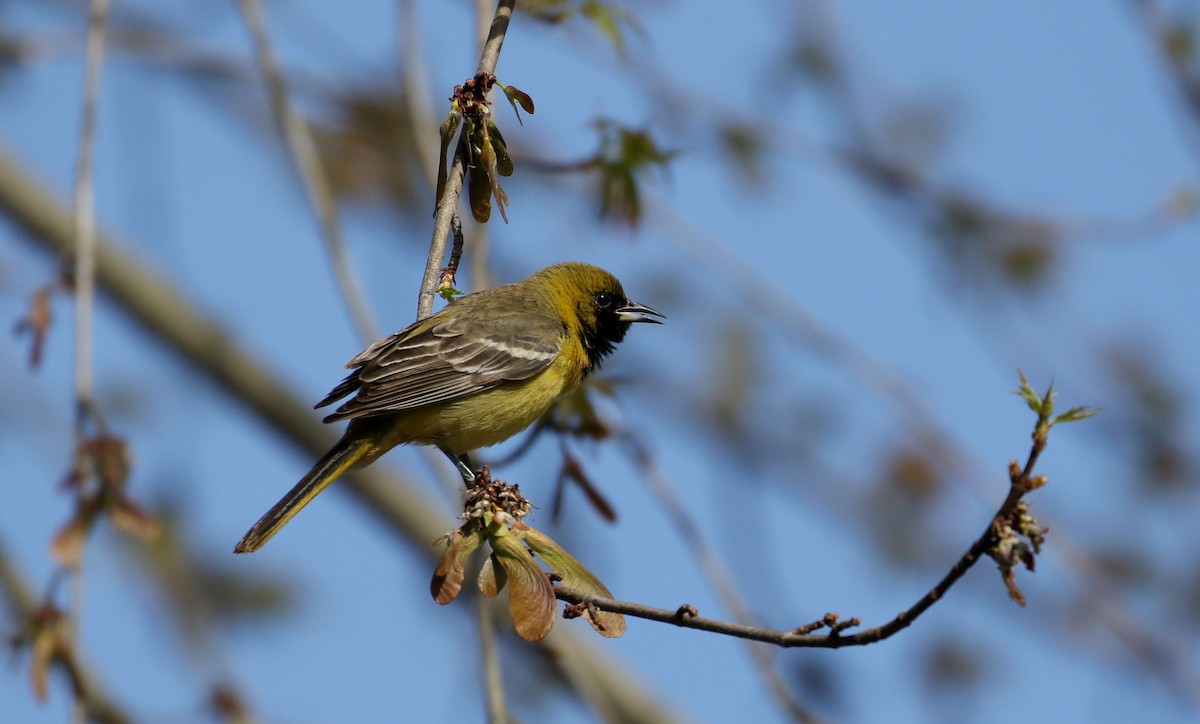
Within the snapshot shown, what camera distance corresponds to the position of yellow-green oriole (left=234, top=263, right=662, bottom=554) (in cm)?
484

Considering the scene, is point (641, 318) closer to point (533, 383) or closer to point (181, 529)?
point (533, 383)

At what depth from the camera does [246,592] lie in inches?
387

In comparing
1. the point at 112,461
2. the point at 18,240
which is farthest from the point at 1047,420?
the point at 18,240

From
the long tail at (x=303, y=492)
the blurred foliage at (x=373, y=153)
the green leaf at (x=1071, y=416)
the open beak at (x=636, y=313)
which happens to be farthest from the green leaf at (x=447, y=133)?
the blurred foliage at (x=373, y=153)

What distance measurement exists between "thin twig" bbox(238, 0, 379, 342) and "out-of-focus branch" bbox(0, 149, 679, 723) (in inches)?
96.2

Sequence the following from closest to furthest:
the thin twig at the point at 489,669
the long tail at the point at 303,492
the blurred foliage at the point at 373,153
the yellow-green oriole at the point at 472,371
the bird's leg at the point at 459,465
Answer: the long tail at the point at 303,492, the thin twig at the point at 489,669, the bird's leg at the point at 459,465, the yellow-green oriole at the point at 472,371, the blurred foliage at the point at 373,153

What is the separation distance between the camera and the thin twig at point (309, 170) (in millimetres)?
5258

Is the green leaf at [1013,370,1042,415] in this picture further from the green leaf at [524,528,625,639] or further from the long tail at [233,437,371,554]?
the long tail at [233,437,371,554]

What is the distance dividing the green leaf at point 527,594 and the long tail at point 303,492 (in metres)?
1.20

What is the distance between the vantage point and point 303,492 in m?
4.42

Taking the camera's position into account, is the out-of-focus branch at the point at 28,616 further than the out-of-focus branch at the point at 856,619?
Yes

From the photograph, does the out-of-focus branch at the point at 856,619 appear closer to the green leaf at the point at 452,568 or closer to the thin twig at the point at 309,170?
the green leaf at the point at 452,568

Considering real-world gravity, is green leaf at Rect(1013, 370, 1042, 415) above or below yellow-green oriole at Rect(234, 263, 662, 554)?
below

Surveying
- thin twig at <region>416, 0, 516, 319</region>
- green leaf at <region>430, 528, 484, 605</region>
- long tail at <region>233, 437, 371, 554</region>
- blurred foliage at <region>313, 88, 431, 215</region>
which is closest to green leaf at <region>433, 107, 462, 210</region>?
thin twig at <region>416, 0, 516, 319</region>
